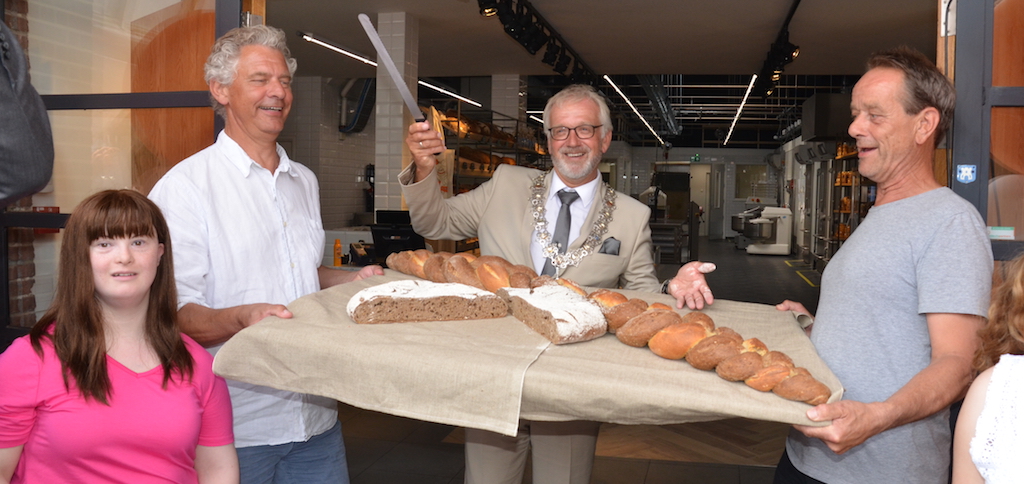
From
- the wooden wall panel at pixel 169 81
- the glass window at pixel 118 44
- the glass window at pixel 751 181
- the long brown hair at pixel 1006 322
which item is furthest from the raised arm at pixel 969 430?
the glass window at pixel 751 181

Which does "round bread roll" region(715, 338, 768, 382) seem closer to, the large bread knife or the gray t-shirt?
the gray t-shirt

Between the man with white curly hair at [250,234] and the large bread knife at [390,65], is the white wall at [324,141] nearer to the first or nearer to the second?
the man with white curly hair at [250,234]

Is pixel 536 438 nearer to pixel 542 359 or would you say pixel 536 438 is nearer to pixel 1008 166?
pixel 542 359

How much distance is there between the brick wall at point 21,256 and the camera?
2645 millimetres

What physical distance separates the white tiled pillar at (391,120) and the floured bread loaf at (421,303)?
20.1 ft

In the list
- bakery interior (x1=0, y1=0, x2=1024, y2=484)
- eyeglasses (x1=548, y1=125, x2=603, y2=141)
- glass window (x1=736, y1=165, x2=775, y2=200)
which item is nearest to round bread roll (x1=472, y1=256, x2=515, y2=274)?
eyeglasses (x1=548, y1=125, x2=603, y2=141)

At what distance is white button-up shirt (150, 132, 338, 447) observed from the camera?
1750mm

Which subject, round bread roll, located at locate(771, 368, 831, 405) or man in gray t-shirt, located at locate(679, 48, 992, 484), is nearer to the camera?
round bread roll, located at locate(771, 368, 831, 405)

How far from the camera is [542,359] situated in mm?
1298

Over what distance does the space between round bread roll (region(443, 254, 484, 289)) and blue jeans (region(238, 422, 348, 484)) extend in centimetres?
57

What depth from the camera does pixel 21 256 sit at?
8.80 ft

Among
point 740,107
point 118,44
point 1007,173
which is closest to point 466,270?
point 1007,173

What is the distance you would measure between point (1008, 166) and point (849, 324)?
846 millimetres

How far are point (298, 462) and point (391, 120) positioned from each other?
6139 mm
